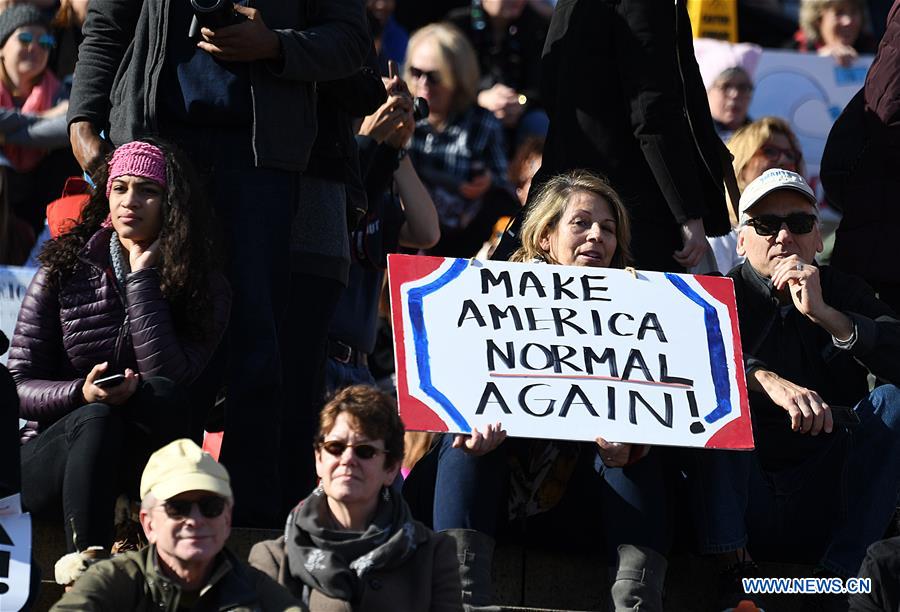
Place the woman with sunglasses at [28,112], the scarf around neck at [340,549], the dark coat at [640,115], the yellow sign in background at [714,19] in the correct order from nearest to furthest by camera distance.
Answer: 1. the scarf around neck at [340,549]
2. the dark coat at [640,115]
3. the woman with sunglasses at [28,112]
4. the yellow sign in background at [714,19]

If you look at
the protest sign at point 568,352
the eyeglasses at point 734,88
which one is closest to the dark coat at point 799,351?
the protest sign at point 568,352

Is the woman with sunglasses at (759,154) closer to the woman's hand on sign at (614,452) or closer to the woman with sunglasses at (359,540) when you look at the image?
the woman's hand on sign at (614,452)

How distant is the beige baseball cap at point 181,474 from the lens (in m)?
4.69

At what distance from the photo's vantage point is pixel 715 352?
19.4 ft

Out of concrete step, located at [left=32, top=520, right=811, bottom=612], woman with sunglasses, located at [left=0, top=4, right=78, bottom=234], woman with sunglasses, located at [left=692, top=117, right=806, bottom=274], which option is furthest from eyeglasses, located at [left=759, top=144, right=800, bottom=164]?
woman with sunglasses, located at [left=0, top=4, right=78, bottom=234]

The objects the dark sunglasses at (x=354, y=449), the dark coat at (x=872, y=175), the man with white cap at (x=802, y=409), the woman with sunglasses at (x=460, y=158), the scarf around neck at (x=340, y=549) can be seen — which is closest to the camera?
the scarf around neck at (x=340, y=549)

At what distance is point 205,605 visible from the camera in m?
4.70

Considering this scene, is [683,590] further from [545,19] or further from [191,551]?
[545,19]

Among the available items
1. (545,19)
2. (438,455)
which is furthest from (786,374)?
(545,19)

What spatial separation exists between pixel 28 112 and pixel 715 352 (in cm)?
375

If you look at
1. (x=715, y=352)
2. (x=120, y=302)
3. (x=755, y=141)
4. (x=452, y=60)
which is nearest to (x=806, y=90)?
(x=452, y=60)

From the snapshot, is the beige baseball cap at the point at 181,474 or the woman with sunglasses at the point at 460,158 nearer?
the beige baseball cap at the point at 181,474

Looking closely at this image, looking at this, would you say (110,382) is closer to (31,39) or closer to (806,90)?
(31,39)

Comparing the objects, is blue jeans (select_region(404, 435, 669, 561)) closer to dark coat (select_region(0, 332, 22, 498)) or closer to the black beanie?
dark coat (select_region(0, 332, 22, 498))
